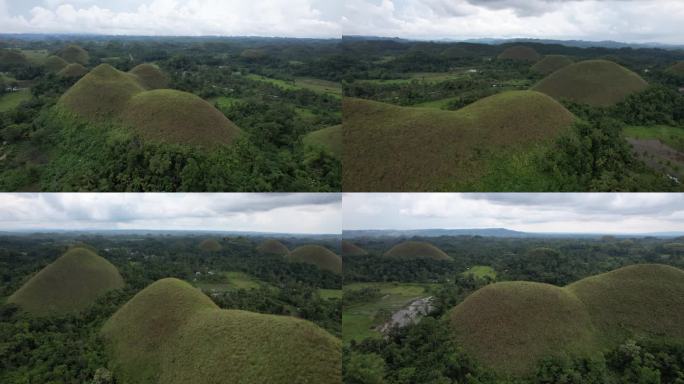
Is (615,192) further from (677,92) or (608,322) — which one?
(677,92)

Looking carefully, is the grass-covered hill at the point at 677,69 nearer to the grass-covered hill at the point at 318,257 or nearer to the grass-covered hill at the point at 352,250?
the grass-covered hill at the point at 352,250

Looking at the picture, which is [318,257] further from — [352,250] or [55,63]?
[55,63]

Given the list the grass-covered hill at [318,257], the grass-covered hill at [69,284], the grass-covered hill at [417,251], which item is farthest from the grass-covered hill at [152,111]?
the grass-covered hill at [417,251]

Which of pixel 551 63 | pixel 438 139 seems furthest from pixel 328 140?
pixel 551 63

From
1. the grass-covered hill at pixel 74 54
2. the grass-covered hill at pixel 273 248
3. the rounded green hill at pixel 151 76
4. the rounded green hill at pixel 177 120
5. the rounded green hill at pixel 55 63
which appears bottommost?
the grass-covered hill at pixel 273 248

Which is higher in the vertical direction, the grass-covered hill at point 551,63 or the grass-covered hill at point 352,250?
→ the grass-covered hill at point 551,63

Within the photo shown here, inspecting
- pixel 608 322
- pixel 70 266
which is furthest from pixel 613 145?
pixel 70 266
